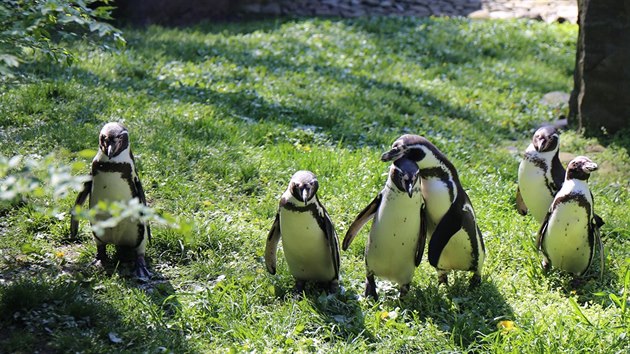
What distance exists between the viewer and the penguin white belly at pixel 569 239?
16.2 ft

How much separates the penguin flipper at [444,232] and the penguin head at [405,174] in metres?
0.38

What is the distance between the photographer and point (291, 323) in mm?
4371

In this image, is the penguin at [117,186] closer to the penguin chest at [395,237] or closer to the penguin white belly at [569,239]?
the penguin chest at [395,237]

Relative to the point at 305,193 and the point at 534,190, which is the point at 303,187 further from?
the point at 534,190

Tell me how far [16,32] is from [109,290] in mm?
1513

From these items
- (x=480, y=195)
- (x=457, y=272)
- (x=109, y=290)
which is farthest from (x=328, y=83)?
(x=109, y=290)

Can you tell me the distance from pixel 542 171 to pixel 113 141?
9.26 ft

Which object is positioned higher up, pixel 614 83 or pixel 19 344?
pixel 614 83

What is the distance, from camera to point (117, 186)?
15.2 feet

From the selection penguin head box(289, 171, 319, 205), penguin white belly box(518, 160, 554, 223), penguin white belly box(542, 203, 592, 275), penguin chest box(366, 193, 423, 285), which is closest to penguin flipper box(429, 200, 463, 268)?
penguin chest box(366, 193, 423, 285)

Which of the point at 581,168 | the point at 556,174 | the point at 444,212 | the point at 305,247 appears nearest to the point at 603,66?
the point at 556,174

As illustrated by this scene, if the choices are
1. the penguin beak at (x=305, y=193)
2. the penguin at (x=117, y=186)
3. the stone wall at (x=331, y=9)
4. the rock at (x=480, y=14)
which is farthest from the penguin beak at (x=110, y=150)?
the rock at (x=480, y=14)

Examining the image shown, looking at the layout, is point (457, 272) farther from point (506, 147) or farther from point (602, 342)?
point (506, 147)

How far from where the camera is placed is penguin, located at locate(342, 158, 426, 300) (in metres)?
4.50
